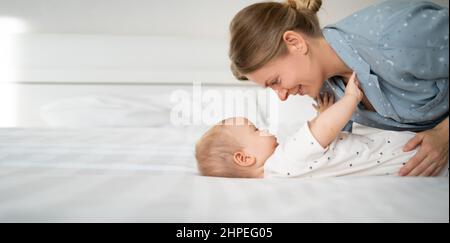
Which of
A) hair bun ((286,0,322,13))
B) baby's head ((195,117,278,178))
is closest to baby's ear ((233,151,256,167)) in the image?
baby's head ((195,117,278,178))

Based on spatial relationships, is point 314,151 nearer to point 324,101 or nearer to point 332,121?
point 332,121

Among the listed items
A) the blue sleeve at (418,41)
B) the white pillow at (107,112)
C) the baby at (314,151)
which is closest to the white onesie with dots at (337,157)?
the baby at (314,151)

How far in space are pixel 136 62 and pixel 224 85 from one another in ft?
0.55

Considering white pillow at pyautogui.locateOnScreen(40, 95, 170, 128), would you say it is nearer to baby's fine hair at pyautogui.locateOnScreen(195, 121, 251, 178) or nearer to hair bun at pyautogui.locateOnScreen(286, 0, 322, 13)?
baby's fine hair at pyautogui.locateOnScreen(195, 121, 251, 178)

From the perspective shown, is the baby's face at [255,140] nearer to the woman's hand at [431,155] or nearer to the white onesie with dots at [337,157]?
the white onesie with dots at [337,157]

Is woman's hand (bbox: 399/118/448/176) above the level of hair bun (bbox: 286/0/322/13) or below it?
below

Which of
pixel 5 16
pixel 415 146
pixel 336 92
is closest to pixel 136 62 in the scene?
pixel 5 16

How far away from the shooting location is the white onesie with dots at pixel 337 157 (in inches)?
20.5

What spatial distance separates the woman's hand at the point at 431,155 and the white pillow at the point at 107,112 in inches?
19.4

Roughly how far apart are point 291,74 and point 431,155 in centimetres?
21

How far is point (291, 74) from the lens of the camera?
59cm

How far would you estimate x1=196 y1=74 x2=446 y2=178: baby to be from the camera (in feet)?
1.69

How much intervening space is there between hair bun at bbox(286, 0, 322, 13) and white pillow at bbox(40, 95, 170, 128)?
352mm

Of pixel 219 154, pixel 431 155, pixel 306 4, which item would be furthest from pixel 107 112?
pixel 431 155
